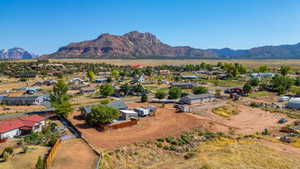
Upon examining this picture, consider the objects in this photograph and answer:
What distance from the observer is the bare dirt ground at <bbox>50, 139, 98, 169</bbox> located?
77.5ft

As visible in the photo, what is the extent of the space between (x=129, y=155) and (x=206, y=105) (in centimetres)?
3108

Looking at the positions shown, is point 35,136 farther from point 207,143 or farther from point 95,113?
point 207,143

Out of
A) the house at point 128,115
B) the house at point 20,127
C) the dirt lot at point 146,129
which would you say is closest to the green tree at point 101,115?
the dirt lot at point 146,129

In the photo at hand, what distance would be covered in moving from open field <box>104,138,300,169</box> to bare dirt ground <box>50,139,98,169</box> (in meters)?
1.95

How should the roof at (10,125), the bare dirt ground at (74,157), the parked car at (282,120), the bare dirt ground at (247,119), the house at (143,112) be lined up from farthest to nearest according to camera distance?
the house at (143,112) → the parked car at (282,120) → the bare dirt ground at (247,119) → the roof at (10,125) → the bare dirt ground at (74,157)

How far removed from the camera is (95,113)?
37.0 m

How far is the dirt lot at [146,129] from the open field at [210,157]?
9.48 ft

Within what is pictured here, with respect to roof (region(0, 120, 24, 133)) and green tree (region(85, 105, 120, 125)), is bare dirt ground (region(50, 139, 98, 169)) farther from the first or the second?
roof (region(0, 120, 24, 133))

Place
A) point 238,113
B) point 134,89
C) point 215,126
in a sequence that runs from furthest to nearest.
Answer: point 134,89
point 238,113
point 215,126

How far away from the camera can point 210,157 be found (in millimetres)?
26156

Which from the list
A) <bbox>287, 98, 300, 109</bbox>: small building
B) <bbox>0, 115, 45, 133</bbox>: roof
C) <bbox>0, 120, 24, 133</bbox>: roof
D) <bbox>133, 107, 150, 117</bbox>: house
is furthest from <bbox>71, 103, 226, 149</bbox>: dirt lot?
<bbox>287, 98, 300, 109</bbox>: small building

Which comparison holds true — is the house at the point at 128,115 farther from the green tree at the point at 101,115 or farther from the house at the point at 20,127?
the house at the point at 20,127

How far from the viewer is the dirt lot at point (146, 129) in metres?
31.9

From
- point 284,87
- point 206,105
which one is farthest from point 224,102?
point 284,87
